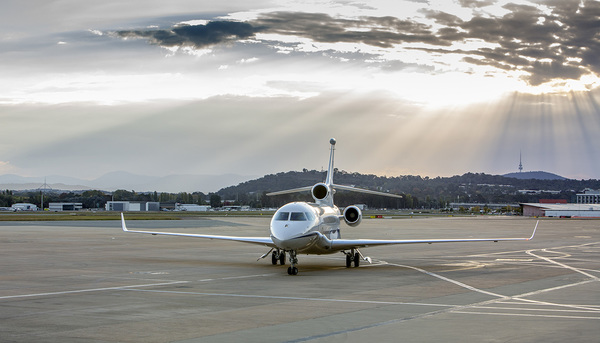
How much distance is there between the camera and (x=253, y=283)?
2209 cm

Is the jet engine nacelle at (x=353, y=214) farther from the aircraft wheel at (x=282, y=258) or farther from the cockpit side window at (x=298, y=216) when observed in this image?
the cockpit side window at (x=298, y=216)

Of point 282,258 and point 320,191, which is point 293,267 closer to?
point 282,258

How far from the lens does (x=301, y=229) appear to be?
84.3ft

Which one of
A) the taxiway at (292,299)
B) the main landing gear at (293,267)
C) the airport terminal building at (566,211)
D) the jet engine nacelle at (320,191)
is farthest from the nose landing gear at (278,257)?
the airport terminal building at (566,211)

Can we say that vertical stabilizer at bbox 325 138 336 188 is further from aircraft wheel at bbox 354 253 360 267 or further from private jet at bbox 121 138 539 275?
aircraft wheel at bbox 354 253 360 267

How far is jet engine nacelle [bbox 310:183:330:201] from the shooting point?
31.2 m

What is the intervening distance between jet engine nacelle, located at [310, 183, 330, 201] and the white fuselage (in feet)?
9.32

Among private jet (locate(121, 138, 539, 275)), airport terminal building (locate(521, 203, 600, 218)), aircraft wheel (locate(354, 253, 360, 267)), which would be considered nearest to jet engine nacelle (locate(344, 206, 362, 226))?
private jet (locate(121, 138, 539, 275))

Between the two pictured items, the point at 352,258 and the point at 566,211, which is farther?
the point at 566,211

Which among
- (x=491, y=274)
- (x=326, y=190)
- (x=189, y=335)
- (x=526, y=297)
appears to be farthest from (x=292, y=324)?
(x=326, y=190)

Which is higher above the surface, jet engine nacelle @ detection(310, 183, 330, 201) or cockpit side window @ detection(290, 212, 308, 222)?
jet engine nacelle @ detection(310, 183, 330, 201)

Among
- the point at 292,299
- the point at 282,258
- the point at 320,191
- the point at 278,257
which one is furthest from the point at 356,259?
the point at 292,299

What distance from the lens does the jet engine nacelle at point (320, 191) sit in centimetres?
3125

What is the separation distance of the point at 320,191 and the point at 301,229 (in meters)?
5.90
